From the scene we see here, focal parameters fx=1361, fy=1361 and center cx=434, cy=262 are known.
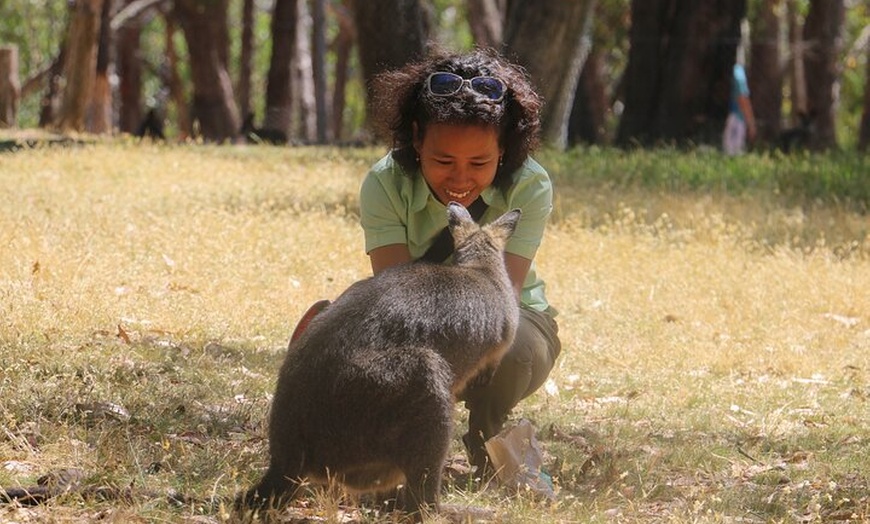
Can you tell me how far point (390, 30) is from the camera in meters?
14.4

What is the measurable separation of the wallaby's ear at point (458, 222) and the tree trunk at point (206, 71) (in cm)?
1856

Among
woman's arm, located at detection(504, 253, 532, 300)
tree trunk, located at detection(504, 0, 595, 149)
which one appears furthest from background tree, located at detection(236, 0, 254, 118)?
woman's arm, located at detection(504, 253, 532, 300)

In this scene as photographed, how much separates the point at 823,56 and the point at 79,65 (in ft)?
41.8

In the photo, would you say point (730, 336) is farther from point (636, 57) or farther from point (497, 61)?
point (636, 57)

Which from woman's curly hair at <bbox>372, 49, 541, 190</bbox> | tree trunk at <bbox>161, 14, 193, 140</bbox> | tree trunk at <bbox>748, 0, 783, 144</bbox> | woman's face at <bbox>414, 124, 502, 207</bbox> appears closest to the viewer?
woman's face at <bbox>414, 124, 502, 207</bbox>

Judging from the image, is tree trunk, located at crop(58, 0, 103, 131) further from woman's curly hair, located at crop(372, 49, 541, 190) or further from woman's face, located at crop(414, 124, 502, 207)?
woman's face, located at crop(414, 124, 502, 207)

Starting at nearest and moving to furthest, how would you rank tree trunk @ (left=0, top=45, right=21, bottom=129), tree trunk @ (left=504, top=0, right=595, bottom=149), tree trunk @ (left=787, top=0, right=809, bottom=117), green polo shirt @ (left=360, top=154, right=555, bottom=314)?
green polo shirt @ (left=360, top=154, right=555, bottom=314) → tree trunk @ (left=504, top=0, right=595, bottom=149) → tree trunk @ (left=0, top=45, right=21, bottom=129) → tree trunk @ (left=787, top=0, right=809, bottom=117)

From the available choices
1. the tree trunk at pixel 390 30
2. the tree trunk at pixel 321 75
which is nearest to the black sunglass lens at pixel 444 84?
the tree trunk at pixel 390 30

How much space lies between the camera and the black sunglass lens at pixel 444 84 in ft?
15.8

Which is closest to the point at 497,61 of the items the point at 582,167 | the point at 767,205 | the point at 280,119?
the point at 767,205

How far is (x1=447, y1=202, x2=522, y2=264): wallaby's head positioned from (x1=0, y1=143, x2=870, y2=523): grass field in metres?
0.83

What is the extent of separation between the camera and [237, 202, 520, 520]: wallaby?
397cm

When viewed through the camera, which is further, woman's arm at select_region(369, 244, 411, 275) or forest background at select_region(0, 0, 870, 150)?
forest background at select_region(0, 0, 870, 150)

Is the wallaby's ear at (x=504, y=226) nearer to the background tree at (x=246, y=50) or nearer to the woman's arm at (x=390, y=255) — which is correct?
the woman's arm at (x=390, y=255)
